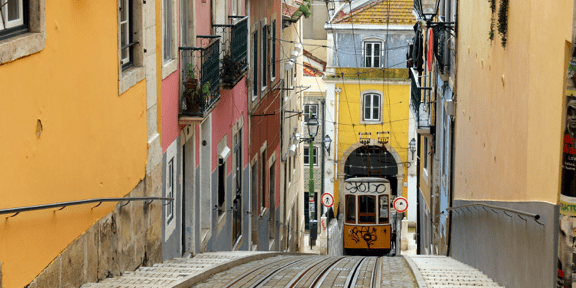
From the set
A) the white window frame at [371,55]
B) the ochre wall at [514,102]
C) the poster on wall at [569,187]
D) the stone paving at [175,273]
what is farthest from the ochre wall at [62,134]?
the white window frame at [371,55]

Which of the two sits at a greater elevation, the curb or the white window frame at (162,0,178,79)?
the white window frame at (162,0,178,79)

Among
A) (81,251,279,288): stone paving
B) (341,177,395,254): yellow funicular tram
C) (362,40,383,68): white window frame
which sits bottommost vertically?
(341,177,395,254): yellow funicular tram

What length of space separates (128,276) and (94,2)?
8.84ft

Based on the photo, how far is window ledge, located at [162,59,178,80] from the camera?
9883mm

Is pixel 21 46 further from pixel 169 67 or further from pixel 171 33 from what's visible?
pixel 171 33

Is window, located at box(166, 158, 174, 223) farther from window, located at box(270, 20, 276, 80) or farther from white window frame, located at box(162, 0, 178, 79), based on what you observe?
window, located at box(270, 20, 276, 80)

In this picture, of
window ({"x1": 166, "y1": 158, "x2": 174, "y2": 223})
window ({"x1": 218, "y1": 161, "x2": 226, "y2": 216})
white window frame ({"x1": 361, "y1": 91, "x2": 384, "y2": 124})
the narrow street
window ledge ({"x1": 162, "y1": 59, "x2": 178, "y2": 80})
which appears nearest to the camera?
the narrow street

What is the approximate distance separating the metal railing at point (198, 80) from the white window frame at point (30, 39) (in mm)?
5041

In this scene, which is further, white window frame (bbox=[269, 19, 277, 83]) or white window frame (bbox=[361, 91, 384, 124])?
white window frame (bbox=[361, 91, 384, 124])

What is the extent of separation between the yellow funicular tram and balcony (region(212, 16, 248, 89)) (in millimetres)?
10813

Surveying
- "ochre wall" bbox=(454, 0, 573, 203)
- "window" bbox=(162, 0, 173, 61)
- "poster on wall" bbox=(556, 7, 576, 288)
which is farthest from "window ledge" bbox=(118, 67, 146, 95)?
"poster on wall" bbox=(556, 7, 576, 288)

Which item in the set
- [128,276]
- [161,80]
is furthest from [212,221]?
[128,276]

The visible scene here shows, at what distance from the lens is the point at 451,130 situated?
15375 millimetres

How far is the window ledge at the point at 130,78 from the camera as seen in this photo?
25.6 ft
